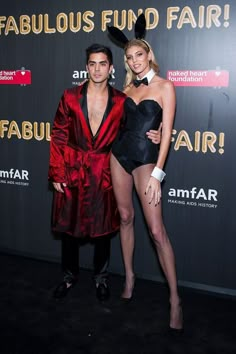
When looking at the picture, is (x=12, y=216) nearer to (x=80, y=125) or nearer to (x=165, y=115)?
(x=80, y=125)

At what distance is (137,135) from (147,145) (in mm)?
77

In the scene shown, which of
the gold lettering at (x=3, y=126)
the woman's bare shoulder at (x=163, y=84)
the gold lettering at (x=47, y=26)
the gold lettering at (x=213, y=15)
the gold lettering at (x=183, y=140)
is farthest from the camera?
the gold lettering at (x=3, y=126)

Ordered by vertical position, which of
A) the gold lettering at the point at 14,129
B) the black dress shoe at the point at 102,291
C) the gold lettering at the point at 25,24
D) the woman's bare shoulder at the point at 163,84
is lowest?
the black dress shoe at the point at 102,291

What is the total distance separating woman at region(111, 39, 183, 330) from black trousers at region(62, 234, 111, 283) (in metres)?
0.52

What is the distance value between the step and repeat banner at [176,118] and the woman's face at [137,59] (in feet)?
1.63

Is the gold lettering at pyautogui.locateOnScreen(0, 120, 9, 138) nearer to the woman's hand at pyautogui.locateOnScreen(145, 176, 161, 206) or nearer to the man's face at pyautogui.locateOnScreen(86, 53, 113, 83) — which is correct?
the man's face at pyautogui.locateOnScreen(86, 53, 113, 83)

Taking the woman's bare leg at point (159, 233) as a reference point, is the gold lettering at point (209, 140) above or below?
above

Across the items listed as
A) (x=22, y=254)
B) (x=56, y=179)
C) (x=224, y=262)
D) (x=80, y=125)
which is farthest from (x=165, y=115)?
(x=22, y=254)

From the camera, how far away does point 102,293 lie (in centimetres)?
272

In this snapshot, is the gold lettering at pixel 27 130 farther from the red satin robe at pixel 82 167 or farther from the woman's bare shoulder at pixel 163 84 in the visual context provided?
the woman's bare shoulder at pixel 163 84

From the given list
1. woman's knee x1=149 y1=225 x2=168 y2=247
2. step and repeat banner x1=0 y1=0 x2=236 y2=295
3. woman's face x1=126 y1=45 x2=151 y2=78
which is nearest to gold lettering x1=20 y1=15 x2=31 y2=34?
step and repeat banner x1=0 y1=0 x2=236 y2=295

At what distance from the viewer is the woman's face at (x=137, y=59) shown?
7.32 ft

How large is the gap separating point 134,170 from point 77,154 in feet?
1.25

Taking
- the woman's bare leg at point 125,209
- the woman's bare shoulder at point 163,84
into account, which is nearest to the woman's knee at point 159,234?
the woman's bare leg at point 125,209
